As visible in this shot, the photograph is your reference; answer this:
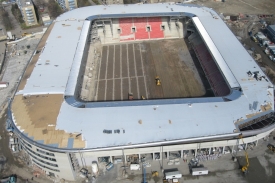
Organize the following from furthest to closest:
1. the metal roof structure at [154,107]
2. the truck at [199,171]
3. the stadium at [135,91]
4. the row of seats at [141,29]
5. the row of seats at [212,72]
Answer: the row of seats at [141,29]
the row of seats at [212,72]
the truck at [199,171]
the stadium at [135,91]
the metal roof structure at [154,107]

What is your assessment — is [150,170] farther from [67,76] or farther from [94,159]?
[67,76]

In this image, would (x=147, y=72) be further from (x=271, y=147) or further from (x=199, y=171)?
(x=271, y=147)

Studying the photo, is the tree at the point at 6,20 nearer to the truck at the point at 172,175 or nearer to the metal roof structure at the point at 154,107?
the metal roof structure at the point at 154,107

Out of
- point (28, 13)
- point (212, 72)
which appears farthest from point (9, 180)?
point (28, 13)

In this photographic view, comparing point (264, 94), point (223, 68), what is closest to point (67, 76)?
point (223, 68)

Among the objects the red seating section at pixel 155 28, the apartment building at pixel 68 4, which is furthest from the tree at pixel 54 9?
the red seating section at pixel 155 28

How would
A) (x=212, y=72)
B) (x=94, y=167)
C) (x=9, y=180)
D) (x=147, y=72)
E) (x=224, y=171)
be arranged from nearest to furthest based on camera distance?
(x=94, y=167) < (x=224, y=171) < (x=9, y=180) < (x=212, y=72) < (x=147, y=72)
